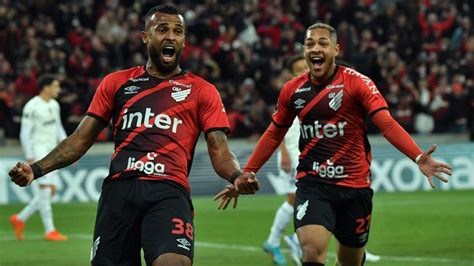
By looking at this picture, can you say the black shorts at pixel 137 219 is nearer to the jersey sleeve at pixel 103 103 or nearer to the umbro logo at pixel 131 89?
the jersey sleeve at pixel 103 103

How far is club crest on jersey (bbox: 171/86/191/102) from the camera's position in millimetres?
7293

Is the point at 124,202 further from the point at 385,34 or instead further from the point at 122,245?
the point at 385,34

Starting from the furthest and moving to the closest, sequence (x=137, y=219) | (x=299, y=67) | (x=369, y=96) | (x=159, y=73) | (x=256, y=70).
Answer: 1. (x=256, y=70)
2. (x=299, y=67)
3. (x=369, y=96)
4. (x=159, y=73)
5. (x=137, y=219)

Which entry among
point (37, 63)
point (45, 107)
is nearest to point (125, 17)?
point (37, 63)

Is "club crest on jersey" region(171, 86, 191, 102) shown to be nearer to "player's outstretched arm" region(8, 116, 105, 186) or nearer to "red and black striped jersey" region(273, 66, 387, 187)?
"player's outstretched arm" region(8, 116, 105, 186)

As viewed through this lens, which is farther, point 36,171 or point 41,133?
point 41,133

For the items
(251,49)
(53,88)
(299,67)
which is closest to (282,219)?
(299,67)

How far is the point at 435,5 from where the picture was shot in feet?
98.0

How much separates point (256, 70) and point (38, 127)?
10901 millimetres

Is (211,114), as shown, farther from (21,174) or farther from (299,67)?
(299,67)

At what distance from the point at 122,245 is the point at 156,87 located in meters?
1.14

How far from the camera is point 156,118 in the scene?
721 centimetres

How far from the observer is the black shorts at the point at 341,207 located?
8.80 metres

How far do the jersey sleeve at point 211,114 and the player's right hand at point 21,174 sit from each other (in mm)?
1225
